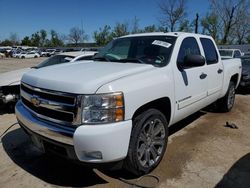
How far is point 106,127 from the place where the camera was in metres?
2.63

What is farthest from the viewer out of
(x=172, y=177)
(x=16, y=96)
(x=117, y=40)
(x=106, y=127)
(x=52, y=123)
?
(x=16, y=96)

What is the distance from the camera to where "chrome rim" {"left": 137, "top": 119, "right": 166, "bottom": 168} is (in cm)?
319

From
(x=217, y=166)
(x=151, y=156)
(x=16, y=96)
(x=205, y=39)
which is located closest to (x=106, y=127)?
(x=151, y=156)

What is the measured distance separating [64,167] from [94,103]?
1419 mm

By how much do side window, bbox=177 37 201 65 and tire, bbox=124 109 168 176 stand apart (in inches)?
40.7

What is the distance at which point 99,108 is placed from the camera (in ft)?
8.70

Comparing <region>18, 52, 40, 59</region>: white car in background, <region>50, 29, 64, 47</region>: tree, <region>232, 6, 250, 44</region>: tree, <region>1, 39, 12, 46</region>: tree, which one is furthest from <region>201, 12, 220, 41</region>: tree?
<region>1, 39, 12, 46</region>: tree

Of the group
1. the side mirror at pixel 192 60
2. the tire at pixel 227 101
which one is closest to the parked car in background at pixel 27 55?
the tire at pixel 227 101

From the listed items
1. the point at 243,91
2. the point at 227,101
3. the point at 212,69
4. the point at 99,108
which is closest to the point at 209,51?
the point at 212,69

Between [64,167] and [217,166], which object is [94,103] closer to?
[64,167]

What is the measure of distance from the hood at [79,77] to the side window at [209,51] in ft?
6.03

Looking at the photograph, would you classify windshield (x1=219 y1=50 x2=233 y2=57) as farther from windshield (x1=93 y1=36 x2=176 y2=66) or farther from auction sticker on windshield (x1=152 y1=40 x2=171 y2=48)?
auction sticker on windshield (x1=152 y1=40 x2=171 y2=48)

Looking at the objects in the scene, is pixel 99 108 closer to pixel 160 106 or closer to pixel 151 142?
pixel 151 142

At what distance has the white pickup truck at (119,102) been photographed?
2654 mm
